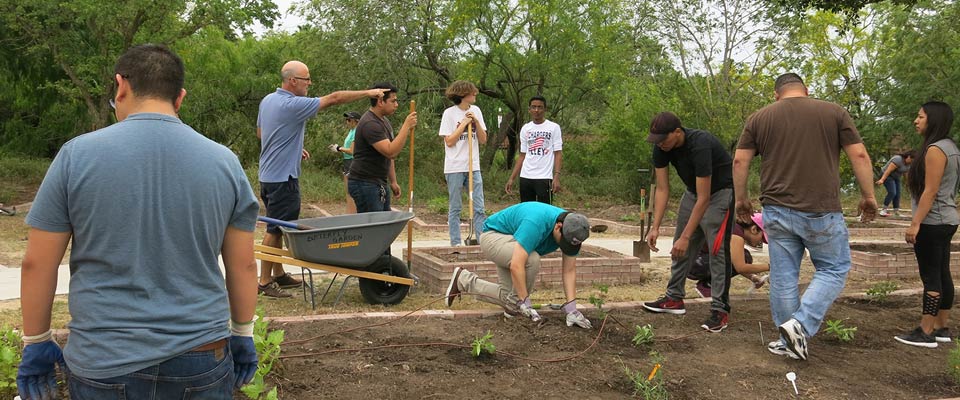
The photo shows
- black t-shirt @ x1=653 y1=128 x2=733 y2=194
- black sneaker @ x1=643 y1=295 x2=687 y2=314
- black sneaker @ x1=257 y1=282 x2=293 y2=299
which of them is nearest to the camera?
black t-shirt @ x1=653 y1=128 x2=733 y2=194

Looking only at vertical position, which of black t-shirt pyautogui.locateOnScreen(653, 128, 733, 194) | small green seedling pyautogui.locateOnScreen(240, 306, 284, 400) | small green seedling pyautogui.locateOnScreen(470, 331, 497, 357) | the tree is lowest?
small green seedling pyautogui.locateOnScreen(470, 331, 497, 357)

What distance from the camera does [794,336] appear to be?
4.27 m

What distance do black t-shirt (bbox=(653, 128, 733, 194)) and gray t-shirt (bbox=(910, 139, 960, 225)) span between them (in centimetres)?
122

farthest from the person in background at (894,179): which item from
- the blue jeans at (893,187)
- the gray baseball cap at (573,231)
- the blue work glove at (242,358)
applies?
the blue work glove at (242,358)

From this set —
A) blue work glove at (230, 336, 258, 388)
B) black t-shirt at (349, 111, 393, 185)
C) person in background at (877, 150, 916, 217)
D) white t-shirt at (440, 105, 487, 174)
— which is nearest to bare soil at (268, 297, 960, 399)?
blue work glove at (230, 336, 258, 388)

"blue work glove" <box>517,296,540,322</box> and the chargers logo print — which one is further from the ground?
the chargers logo print

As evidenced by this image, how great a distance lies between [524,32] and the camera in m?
17.2

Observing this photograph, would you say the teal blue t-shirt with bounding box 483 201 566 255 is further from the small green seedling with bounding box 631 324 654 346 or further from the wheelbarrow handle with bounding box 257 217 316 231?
the wheelbarrow handle with bounding box 257 217 316 231

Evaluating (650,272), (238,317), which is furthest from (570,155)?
(238,317)

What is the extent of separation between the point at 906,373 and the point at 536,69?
13559 mm

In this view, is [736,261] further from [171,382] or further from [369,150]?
[171,382]

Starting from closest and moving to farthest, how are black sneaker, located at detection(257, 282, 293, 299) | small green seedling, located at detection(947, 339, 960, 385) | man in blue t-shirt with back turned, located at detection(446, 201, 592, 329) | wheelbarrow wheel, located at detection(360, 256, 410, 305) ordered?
1. small green seedling, located at detection(947, 339, 960, 385)
2. man in blue t-shirt with back turned, located at detection(446, 201, 592, 329)
3. wheelbarrow wheel, located at detection(360, 256, 410, 305)
4. black sneaker, located at detection(257, 282, 293, 299)

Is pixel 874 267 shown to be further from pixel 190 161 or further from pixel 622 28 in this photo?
pixel 622 28

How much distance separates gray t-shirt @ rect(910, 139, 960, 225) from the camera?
4816 millimetres
